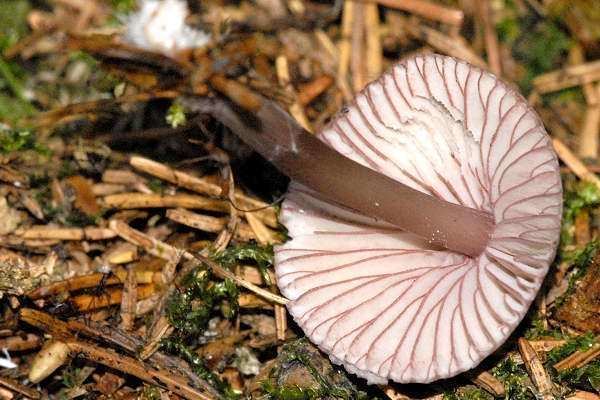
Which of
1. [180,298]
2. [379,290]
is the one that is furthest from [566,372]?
[180,298]

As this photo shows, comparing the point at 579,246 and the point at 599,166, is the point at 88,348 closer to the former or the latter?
the point at 579,246

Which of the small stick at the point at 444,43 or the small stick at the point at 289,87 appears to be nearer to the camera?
the small stick at the point at 289,87

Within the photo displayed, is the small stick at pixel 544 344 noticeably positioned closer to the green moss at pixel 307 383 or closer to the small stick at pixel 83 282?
the green moss at pixel 307 383

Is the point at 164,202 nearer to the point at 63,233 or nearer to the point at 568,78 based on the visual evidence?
the point at 63,233

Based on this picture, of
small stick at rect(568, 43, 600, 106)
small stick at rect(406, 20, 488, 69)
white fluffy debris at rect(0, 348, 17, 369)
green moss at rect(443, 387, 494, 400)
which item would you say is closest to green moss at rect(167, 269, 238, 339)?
white fluffy debris at rect(0, 348, 17, 369)

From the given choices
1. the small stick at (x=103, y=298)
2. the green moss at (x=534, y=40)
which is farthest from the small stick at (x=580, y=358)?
the green moss at (x=534, y=40)

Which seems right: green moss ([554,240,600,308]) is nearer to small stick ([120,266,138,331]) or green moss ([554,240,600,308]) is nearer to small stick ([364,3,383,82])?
small stick ([364,3,383,82])
